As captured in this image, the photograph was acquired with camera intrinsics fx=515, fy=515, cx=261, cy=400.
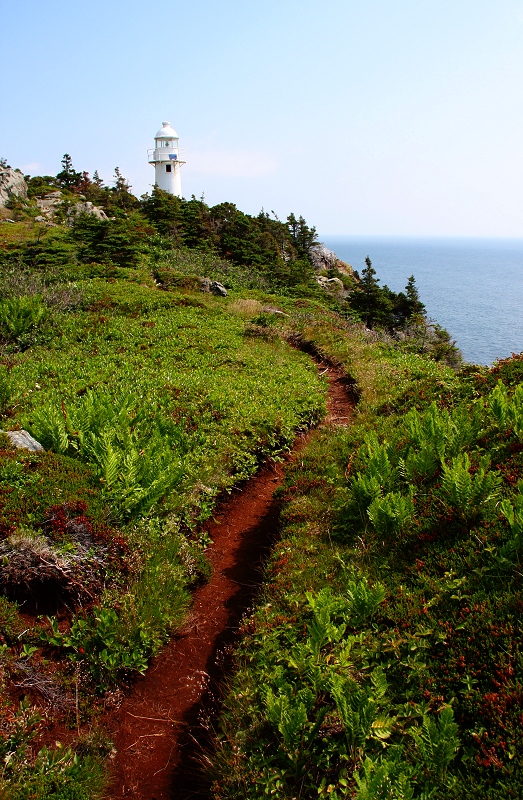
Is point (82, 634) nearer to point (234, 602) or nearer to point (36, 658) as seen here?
point (36, 658)

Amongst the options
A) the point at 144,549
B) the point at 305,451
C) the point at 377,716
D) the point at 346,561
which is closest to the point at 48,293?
the point at 305,451

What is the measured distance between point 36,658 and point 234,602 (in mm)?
2397

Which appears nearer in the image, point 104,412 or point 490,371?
point 104,412

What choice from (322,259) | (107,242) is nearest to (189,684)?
(107,242)

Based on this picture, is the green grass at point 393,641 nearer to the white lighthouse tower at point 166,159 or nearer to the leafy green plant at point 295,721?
the leafy green plant at point 295,721

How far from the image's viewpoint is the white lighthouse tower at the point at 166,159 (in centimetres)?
6378

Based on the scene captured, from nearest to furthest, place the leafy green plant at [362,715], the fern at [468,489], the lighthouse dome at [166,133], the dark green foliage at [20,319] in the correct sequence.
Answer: the leafy green plant at [362,715], the fern at [468,489], the dark green foliage at [20,319], the lighthouse dome at [166,133]

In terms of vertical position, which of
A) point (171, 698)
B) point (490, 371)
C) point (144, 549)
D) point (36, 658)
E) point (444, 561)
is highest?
point (490, 371)

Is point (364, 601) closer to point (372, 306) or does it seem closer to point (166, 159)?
point (372, 306)

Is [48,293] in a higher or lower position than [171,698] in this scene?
higher

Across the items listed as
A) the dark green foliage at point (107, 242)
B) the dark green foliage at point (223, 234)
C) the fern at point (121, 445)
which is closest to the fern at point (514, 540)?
the fern at point (121, 445)

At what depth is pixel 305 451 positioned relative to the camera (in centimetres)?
967

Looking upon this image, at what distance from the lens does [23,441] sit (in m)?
7.72

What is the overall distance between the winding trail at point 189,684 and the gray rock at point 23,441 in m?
2.89
